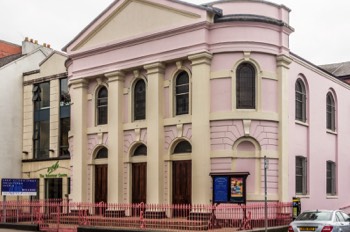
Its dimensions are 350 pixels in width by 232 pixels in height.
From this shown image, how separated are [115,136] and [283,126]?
8.24 metres

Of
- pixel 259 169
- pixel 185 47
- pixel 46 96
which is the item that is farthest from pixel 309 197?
pixel 46 96

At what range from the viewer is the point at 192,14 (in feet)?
84.8

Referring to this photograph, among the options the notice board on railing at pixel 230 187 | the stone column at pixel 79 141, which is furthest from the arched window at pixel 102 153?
the notice board on railing at pixel 230 187

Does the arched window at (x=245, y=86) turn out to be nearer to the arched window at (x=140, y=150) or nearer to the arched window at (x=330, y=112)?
the arched window at (x=140, y=150)

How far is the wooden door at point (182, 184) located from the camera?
1016 inches

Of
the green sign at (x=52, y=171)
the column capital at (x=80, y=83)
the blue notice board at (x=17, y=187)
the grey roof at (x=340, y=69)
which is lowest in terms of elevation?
the blue notice board at (x=17, y=187)

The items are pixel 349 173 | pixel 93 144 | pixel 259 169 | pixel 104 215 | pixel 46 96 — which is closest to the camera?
pixel 259 169

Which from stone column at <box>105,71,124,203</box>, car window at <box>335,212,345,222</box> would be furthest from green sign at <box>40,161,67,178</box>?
car window at <box>335,212,345,222</box>

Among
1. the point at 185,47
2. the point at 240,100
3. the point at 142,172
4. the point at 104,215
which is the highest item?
the point at 185,47

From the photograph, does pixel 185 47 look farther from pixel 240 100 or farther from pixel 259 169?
pixel 259 169

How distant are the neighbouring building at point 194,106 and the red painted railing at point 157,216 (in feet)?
2.46

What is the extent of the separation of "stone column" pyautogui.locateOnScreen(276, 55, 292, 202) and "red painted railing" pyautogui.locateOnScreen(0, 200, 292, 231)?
0.80 m

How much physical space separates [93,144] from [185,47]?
7.62 m

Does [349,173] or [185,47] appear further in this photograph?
[349,173]
